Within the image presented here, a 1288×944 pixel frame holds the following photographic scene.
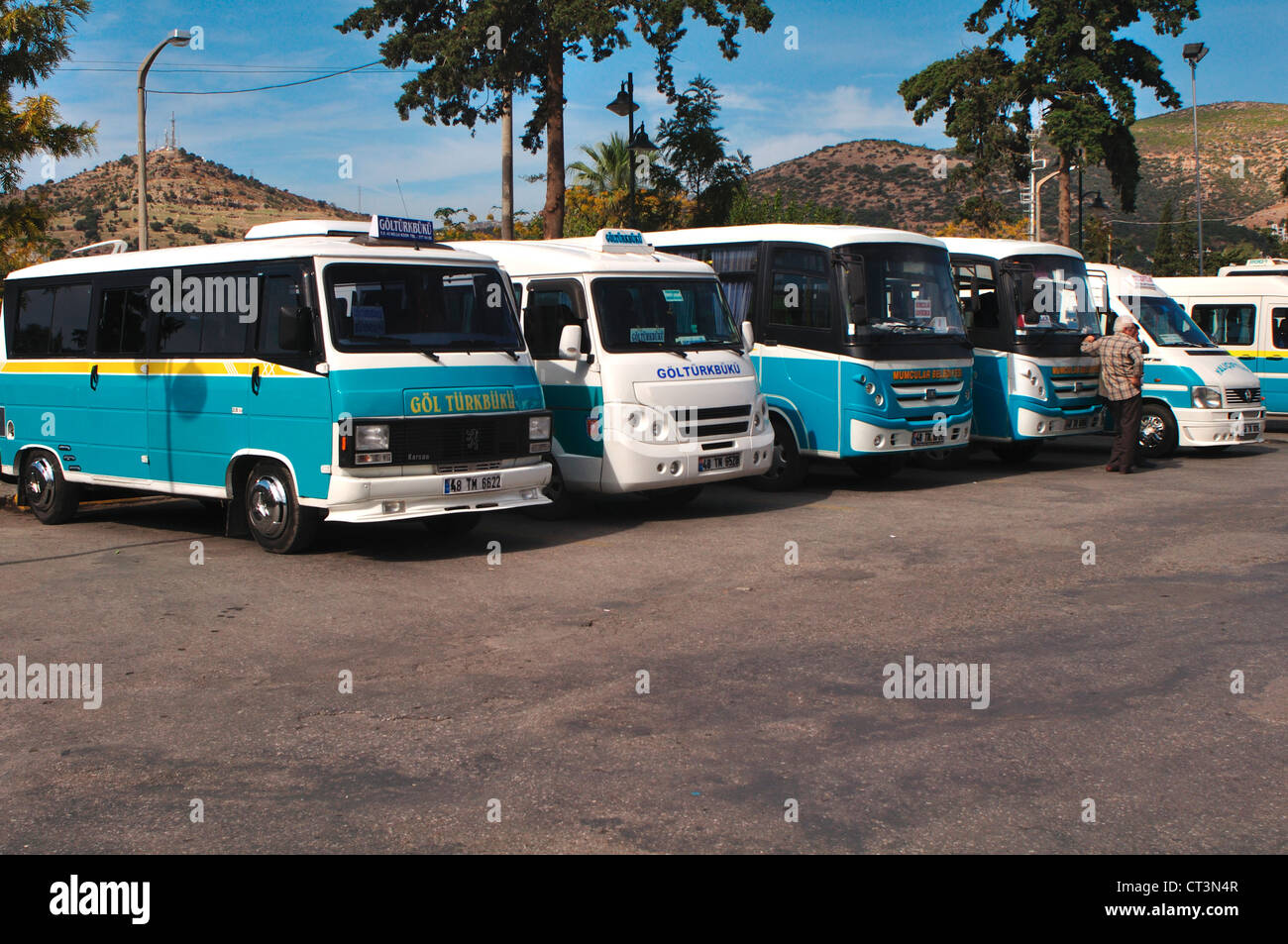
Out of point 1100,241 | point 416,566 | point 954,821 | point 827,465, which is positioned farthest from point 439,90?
point 1100,241

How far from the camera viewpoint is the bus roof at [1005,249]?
16609 mm

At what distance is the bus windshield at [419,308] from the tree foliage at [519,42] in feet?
49.3

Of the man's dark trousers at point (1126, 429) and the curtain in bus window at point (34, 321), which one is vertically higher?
the curtain in bus window at point (34, 321)

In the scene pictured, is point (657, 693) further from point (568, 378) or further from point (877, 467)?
point (877, 467)

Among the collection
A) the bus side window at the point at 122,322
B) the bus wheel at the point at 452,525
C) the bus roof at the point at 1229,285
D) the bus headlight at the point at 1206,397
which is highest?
the bus roof at the point at 1229,285

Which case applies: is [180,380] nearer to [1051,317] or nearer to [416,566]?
[416,566]

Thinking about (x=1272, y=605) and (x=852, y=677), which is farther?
(x=1272, y=605)

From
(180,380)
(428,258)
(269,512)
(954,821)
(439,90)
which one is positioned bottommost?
(954,821)

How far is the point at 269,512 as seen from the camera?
1098 centimetres

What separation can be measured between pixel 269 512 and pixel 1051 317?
1033cm

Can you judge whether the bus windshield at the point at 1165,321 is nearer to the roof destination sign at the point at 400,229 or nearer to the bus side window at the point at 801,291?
the bus side window at the point at 801,291

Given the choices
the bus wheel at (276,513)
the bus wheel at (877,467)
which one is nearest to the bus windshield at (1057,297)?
the bus wheel at (877,467)

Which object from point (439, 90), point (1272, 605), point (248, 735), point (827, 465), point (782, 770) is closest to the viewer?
point (782, 770)

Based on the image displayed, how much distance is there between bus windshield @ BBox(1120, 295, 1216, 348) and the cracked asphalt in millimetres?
6917
